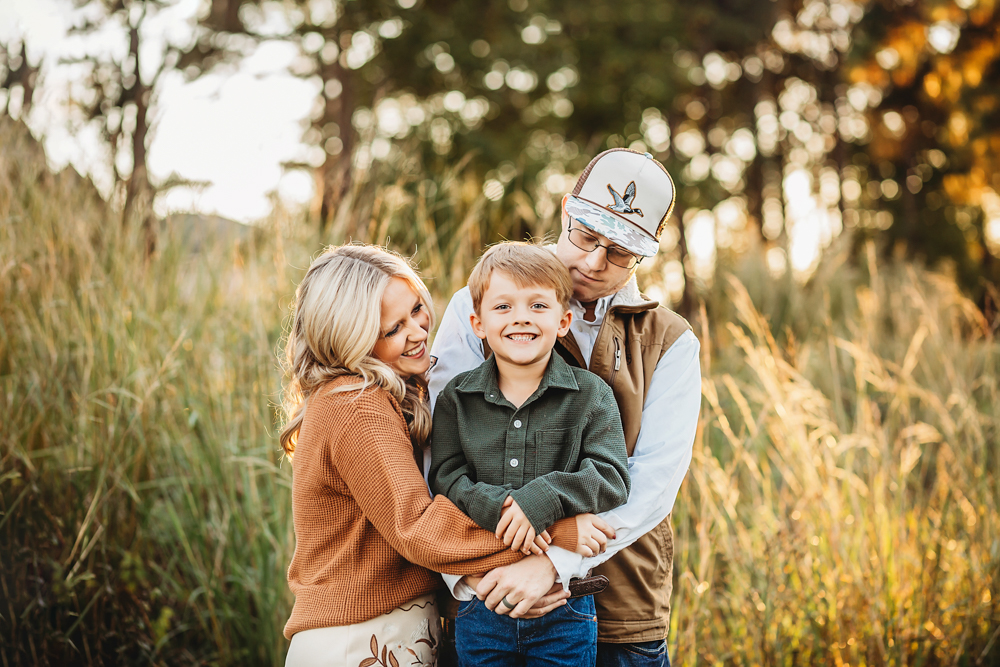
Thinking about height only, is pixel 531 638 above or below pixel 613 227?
below

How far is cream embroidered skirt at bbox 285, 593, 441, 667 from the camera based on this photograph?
5.68ft

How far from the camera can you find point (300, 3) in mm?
10938

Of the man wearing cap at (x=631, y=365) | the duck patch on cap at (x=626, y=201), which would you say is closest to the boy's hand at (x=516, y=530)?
the man wearing cap at (x=631, y=365)

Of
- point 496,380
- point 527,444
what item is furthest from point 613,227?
point 527,444

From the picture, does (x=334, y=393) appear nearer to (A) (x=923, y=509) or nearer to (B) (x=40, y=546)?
(B) (x=40, y=546)

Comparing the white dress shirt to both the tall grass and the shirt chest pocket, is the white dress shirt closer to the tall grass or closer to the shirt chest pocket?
the shirt chest pocket

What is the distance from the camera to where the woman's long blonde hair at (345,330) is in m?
1.82

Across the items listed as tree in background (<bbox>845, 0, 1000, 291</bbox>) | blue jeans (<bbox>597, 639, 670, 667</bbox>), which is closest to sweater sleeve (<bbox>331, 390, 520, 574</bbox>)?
blue jeans (<bbox>597, 639, 670, 667</bbox>)

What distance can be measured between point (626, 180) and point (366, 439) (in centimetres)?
100

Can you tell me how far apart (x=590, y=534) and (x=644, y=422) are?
364 millimetres

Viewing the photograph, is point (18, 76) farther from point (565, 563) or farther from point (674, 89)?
point (674, 89)

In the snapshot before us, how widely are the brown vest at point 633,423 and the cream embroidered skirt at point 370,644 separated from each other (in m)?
0.47

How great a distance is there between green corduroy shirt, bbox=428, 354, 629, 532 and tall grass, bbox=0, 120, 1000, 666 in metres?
1.05

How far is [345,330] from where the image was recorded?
1.82 metres
